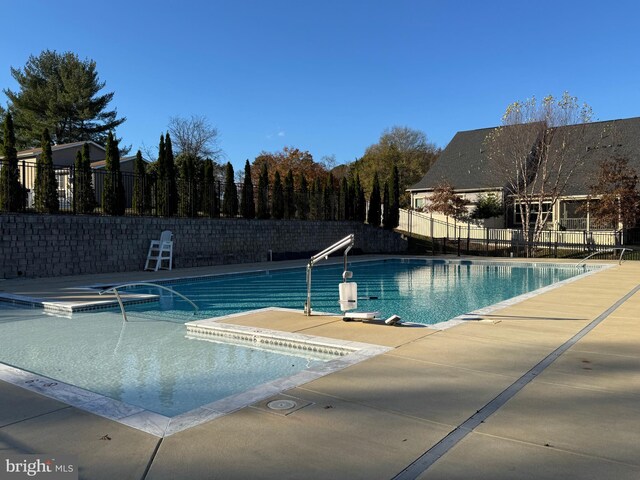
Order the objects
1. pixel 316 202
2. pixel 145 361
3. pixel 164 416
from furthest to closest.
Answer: pixel 316 202 < pixel 145 361 < pixel 164 416

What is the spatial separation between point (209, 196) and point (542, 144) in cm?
1638

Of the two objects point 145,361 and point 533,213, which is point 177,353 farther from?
point 533,213

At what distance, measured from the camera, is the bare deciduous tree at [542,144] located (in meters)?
24.1

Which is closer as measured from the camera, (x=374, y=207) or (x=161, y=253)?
(x=161, y=253)

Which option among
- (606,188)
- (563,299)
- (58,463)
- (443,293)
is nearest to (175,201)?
(443,293)

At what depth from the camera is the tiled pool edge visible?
339cm

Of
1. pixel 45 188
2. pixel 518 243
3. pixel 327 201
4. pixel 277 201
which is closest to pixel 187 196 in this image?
pixel 277 201

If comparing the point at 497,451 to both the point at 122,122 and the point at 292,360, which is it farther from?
the point at 122,122

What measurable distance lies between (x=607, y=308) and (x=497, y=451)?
668cm

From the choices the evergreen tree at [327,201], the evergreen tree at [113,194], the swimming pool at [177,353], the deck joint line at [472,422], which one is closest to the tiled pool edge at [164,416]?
the swimming pool at [177,353]

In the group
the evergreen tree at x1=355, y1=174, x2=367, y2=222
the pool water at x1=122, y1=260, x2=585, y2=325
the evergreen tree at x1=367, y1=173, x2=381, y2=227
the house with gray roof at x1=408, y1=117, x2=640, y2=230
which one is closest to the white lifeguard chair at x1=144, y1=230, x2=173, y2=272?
the pool water at x1=122, y1=260, x2=585, y2=325

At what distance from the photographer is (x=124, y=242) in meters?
15.7

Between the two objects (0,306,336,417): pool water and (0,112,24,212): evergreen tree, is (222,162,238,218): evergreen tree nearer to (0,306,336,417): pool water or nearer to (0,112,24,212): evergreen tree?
(0,112,24,212): evergreen tree

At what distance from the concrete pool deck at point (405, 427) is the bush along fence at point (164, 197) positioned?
11.9 m
